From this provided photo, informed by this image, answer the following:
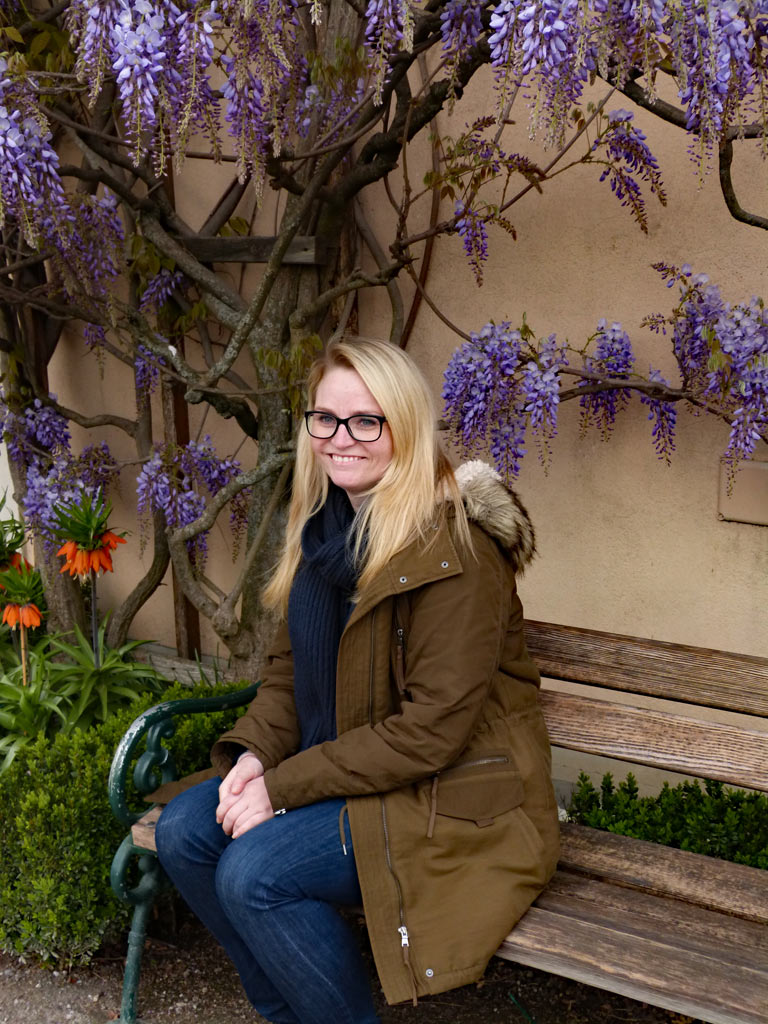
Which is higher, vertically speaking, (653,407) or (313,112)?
(313,112)

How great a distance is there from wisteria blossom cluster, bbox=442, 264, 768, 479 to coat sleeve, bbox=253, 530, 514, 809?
0.94 meters

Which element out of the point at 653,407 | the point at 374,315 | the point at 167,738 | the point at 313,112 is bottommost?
the point at 167,738

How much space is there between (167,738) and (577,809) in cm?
125

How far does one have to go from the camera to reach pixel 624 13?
2.23m

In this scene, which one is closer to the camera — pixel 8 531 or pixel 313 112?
pixel 313 112

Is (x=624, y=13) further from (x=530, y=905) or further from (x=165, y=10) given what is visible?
(x=530, y=905)

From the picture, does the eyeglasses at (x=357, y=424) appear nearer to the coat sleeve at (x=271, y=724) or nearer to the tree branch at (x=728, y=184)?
the coat sleeve at (x=271, y=724)

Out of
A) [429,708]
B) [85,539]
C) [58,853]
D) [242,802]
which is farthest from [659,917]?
[85,539]

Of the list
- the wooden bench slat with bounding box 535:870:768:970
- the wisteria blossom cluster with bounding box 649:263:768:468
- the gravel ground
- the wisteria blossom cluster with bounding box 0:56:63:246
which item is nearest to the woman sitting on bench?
the wooden bench slat with bounding box 535:870:768:970

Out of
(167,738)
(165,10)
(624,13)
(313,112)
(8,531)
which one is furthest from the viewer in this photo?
(8,531)

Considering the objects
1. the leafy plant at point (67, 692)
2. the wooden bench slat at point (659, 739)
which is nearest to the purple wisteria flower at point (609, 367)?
the wooden bench slat at point (659, 739)

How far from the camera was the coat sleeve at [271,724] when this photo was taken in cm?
261

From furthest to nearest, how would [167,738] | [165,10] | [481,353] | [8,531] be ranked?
[8,531], [481,353], [167,738], [165,10]

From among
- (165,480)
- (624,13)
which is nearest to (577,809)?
(165,480)
